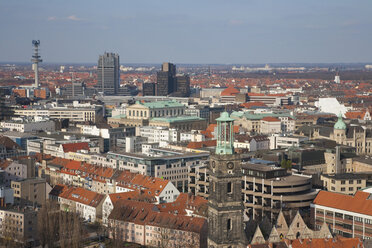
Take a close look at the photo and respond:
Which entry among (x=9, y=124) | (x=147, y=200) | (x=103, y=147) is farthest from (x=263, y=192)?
(x=9, y=124)

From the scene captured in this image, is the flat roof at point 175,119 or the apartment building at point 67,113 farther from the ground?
the flat roof at point 175,119

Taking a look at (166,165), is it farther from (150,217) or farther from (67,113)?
(67,113)

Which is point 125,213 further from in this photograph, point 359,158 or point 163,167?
point 359,158

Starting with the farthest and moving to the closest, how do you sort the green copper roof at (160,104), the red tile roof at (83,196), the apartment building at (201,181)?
the green copper roof at (160,104) → the apartment building at (201,181) → the red tile roof at (83,196)

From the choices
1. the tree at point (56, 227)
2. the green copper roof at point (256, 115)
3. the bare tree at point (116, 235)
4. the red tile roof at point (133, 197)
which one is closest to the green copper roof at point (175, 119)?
the green copper roof at point (256, 115)

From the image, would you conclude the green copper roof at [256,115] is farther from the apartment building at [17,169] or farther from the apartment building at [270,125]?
the apartment building at [17,169]

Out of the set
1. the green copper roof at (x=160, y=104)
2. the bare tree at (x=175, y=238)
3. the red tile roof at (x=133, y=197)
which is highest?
the green copper roof at (x=160, y=104)

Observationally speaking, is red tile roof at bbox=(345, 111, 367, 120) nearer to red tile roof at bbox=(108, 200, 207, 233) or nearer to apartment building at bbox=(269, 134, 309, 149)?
apartment building at bbox=(269, 134, 309, 149)
